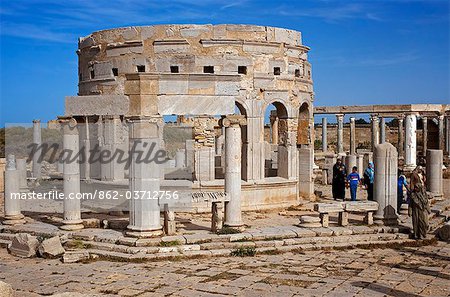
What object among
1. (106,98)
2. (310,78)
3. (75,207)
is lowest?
(75,207)

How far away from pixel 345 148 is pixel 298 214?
35.0 meters

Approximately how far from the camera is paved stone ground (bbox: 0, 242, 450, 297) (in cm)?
955

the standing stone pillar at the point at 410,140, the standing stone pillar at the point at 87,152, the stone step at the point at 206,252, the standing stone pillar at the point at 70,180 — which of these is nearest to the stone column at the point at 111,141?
the standing stone pillar at the point at 87,152

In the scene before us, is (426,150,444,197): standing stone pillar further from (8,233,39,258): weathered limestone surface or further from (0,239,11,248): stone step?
(0,239,11,248): stone step

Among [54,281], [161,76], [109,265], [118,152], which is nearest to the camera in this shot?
[54,281]

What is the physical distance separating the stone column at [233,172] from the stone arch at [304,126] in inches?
293

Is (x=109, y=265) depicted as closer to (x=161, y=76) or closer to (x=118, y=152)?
(x=161, y=76)

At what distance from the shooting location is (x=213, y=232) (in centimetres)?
1332

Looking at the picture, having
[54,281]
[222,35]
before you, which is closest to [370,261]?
[54,281]

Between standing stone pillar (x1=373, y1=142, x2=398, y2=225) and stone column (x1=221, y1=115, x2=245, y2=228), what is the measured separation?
3906 mm

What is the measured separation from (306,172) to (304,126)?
1.79 meters

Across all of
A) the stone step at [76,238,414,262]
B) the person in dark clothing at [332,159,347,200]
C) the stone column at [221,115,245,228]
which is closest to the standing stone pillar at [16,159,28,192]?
the stone step at [76,238,414,262]

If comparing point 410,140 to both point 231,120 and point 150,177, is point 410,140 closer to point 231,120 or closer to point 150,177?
point 231,120

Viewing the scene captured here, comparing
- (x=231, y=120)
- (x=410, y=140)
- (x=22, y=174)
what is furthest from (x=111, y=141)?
(x=410, y=140)
